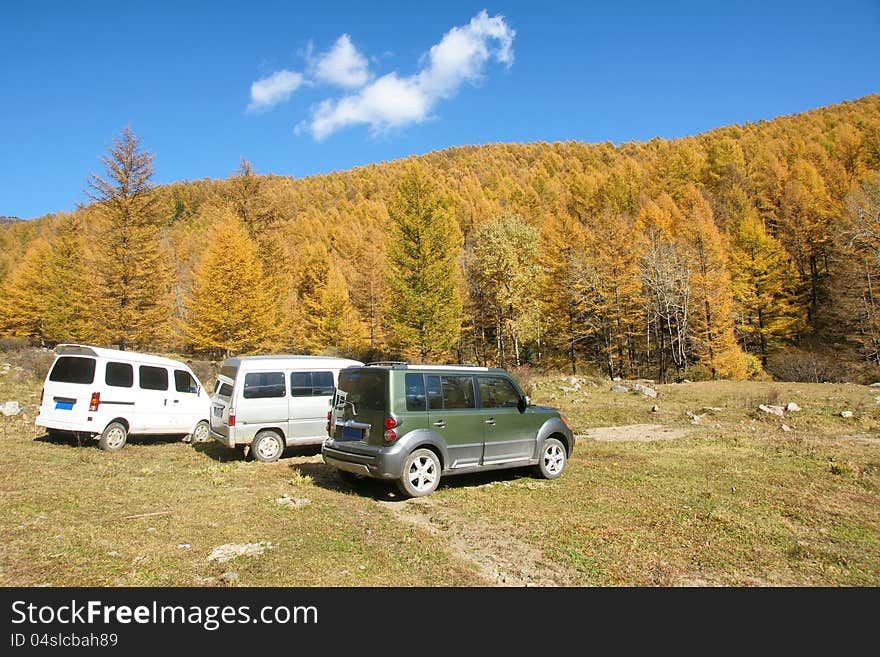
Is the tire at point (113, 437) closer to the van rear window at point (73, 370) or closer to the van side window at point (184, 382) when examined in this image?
the van rear window at point (73, 370)

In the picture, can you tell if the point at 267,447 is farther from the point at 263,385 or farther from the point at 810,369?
the point at 810,369

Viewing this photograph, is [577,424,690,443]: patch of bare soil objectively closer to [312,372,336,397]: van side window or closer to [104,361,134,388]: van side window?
[312,372,336,397]: van side window

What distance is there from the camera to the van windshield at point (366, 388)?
7500 millimetres

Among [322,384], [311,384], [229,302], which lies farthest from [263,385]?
[229,302]

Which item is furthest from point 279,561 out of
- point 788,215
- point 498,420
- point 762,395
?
point 788,215

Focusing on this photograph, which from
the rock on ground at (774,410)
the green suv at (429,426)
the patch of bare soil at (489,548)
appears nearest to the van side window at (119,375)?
the green suv at (429,426)

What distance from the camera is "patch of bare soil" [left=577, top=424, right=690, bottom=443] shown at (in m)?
13.0

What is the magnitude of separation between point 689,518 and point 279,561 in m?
4.93

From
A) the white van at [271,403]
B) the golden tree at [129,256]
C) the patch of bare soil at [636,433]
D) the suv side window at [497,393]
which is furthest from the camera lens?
the golden tree at [129,256]

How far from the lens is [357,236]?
226 ft

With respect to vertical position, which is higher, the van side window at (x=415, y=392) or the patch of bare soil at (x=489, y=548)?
the van side window at (x=415, y=392)

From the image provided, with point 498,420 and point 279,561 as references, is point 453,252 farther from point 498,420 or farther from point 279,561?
point 279,561

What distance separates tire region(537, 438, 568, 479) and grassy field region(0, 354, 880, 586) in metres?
0.26

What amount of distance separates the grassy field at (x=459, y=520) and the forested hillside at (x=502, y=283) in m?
18.9
